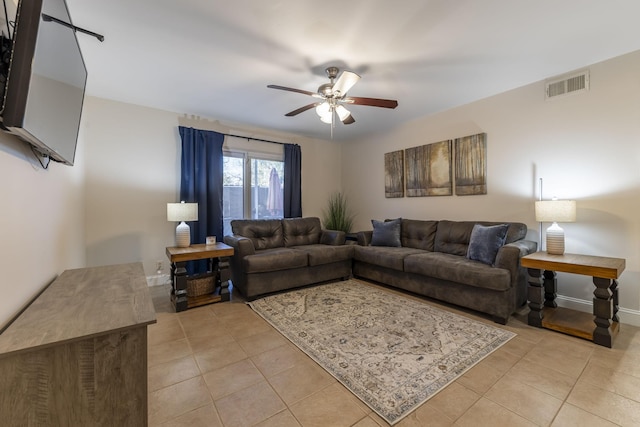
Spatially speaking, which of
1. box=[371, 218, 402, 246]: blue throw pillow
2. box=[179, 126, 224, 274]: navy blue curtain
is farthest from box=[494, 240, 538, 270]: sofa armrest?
box=[179, 126, 224, 274]: navy blue curtain

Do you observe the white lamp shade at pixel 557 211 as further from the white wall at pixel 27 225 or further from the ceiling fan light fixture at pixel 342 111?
the white wall at pixel 27 225

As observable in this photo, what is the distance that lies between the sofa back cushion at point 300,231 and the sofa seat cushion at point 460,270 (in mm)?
1652

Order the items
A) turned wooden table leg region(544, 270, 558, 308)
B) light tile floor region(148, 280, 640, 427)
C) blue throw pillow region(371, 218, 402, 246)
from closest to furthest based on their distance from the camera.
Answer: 1. light tile floor region(148, 280, 640, 427)
2. turned wooden table leg region(544, 270, 558, 308)
3. blue throw pillow region(371, 218, 402, 246)

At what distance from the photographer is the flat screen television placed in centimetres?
92

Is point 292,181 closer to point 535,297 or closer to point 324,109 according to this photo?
point 324,109

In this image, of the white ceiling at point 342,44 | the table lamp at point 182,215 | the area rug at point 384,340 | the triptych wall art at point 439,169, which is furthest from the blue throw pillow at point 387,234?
the table lamp at point 182,215

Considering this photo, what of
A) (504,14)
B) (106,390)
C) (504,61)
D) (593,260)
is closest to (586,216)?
(593,260)

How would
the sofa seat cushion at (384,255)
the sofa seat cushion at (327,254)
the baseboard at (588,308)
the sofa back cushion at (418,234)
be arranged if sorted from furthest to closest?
1. the sofa back cushion at (418,234)
2. the sofa seat cushion at (327,254)
3. the sofa seat cushion at (384,255)
4. the baseboard at (588,308)

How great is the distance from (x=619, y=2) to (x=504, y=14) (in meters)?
0.73

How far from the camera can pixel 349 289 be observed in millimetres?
3475

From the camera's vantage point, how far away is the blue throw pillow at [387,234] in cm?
393

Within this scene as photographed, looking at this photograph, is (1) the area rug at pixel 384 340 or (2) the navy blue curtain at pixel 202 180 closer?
(1) the area rug at pixel 384 340

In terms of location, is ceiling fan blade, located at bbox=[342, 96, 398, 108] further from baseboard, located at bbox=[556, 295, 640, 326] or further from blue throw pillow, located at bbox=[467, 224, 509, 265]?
baseboard, located at bbox=[556, 295, 640, 326]

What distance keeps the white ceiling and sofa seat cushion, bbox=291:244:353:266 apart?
200cm
